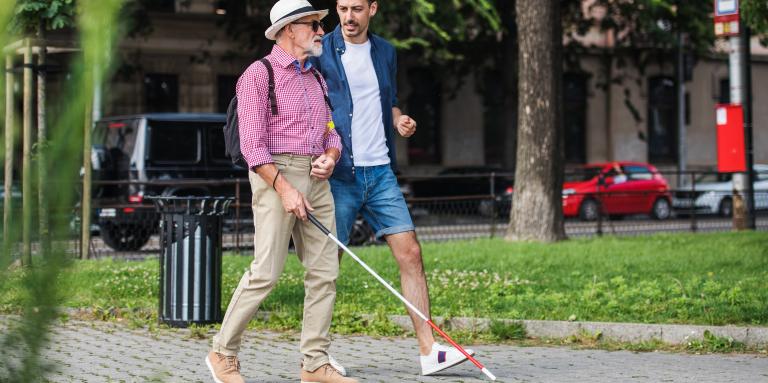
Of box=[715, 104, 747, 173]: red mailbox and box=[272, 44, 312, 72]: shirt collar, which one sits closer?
box=[272, 44, 312, 72]: shirt collar

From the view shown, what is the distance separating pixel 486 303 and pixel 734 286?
2146 millimetres

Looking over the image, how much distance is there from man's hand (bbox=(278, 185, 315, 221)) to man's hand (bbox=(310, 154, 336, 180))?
189mm

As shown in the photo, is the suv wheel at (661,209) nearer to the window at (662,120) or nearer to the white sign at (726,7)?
the white sign at (726,7)

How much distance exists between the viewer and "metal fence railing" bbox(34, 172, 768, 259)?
16.1 metres

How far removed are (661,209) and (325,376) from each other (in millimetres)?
15708

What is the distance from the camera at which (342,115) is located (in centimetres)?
650

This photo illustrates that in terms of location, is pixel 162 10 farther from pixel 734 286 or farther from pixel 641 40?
pixel 734 286

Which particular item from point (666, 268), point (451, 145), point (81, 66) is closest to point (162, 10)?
point (451, 145)

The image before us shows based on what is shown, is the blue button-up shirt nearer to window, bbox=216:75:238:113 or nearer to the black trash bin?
the black trash bin

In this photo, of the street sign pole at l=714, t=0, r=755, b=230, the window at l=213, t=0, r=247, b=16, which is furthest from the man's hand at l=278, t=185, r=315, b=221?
the window at l=213, t=0, r=247, b=16

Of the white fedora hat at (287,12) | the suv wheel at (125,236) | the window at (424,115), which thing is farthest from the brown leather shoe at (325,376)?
the window at (424,115)

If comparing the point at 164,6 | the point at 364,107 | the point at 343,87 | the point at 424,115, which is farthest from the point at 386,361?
the point at 424,115

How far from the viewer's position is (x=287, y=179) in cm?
606

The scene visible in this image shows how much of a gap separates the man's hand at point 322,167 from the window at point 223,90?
95.7ft
